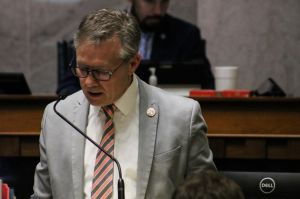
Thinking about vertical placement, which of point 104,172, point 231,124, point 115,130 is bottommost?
point 231,124

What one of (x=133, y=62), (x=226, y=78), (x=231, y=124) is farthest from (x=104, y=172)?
(x=226, y=78)

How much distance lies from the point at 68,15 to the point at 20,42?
1.49 feet

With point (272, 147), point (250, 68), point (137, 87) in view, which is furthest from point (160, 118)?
point (250, 68)

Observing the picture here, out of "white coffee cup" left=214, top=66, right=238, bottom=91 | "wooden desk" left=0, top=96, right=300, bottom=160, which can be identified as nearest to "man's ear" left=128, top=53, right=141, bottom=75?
"wooden desk" left=0, top=96, right=300, bottom=160

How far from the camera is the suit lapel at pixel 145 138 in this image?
201cm

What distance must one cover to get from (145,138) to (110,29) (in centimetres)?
40

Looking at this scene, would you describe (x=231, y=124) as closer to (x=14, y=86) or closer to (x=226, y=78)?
(x=226, y=78)

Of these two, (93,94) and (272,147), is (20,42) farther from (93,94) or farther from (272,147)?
(93,94)

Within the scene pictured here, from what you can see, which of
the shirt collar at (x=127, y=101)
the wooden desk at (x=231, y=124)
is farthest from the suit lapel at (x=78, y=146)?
the wooden desk at (x=231, y=124)

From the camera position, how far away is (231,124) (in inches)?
119

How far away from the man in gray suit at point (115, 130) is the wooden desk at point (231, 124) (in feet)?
2.63

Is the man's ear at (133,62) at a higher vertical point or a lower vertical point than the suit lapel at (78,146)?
higher

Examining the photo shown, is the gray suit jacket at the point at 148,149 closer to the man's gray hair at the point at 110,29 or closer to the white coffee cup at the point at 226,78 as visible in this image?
the man's gray hair at the point at 110,29

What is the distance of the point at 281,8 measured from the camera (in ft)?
16.5
